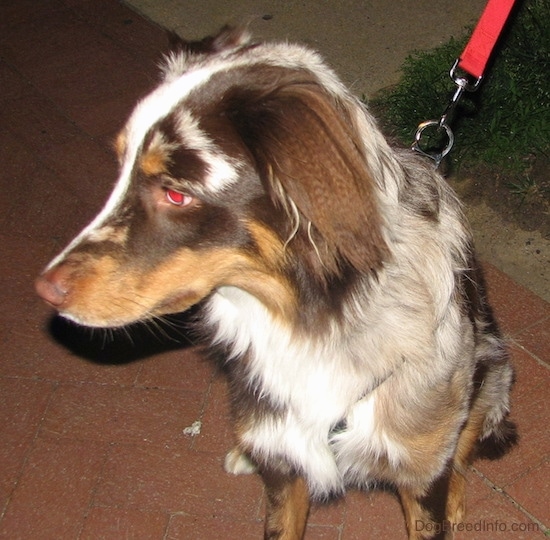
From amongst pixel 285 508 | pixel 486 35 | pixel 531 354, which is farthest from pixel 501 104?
pixel 285 508

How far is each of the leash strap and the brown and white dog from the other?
1.64 feet

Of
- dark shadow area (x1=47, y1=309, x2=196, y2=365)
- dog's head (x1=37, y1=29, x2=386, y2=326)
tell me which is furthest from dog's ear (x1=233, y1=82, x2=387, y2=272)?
dark shadow area (x1=47, y1=309, x2=196, y2=365)

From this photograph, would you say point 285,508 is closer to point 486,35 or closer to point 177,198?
point 177,198

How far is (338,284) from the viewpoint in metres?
2.22

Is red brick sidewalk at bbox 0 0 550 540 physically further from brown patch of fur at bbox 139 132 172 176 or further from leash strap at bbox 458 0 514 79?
brown patch of fur at bbox 139 132 172 176

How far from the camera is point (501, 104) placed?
4836 millimetres

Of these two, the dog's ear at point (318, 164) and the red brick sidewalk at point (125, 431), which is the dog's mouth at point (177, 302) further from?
the red brick sidewalk at point (125, 431)

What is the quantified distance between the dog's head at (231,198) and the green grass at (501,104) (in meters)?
2.61

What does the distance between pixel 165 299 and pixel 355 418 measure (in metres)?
0.79

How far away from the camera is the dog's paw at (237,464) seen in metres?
3.38

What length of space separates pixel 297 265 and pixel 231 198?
0.89ft

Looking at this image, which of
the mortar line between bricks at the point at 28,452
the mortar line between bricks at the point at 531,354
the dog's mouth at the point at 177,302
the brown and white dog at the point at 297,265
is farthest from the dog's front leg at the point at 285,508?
the mortar line between bricks at the point at 531,354

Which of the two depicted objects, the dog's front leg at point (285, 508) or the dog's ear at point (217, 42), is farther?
the dog's front leg at point (285, 508)

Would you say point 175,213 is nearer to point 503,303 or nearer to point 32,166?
point 503,303
